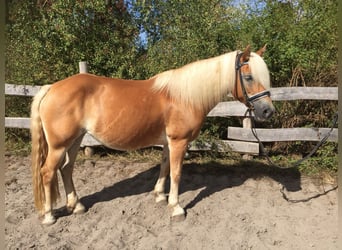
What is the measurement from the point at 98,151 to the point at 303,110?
3.91m

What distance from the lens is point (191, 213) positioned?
138 inches

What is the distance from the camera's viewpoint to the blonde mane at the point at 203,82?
3189mm

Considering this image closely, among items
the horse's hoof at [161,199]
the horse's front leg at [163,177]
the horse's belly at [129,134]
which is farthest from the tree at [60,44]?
the horse's hoof at [161,199]

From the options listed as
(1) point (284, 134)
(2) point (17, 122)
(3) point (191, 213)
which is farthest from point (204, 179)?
(2) point (17, 122)

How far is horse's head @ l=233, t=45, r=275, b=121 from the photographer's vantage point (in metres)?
3.01

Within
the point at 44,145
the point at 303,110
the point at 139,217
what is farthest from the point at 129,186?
the point at 303,110

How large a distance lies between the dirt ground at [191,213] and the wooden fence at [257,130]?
1.54 feet

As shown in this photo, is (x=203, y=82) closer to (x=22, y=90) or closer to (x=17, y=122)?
(x=22, y=90)

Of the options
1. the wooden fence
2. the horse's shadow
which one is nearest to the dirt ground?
the horse's shadow

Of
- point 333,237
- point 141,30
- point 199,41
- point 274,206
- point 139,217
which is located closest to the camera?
point 333,237

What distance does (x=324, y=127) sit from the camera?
16.7ft

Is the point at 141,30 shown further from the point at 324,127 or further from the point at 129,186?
the point at 324,127

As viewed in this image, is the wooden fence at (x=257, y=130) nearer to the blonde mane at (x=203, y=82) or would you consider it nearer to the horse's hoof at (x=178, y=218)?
the blonde mane at (x=203, y=82)

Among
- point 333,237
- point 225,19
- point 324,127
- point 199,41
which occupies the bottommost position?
point 333,237
